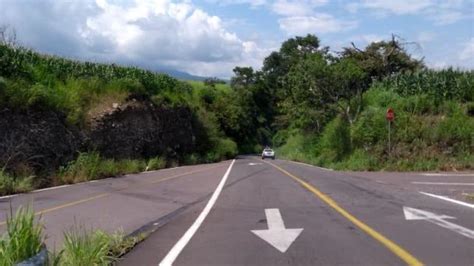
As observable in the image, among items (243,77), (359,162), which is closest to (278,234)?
(359,162)

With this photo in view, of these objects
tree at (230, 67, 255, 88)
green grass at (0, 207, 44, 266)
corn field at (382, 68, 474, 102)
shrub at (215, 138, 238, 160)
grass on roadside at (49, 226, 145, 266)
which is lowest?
shrub at (215, 138, 238, 160)

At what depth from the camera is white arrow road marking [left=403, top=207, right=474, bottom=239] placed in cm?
1002

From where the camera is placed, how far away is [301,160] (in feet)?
196

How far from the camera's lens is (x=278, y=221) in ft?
37.8

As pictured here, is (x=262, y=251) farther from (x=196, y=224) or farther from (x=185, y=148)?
(x=185, y=148)

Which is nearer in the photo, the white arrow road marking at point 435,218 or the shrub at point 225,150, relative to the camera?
the white arrow road marking at point 435,218

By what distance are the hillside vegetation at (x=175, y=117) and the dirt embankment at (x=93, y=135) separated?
0.06m

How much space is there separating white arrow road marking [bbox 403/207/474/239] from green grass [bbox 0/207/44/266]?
262 inches

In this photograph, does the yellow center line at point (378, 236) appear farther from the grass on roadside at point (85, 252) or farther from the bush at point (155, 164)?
the bush at point (155, 164)

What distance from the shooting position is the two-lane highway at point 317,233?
316 inches

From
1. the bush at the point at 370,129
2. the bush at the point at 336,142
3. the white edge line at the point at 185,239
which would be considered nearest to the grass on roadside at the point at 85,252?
the white edge line at the point at 185,239

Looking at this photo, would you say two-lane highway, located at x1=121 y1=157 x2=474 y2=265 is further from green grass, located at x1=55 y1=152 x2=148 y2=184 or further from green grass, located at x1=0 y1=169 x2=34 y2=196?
green grass, located at x1=55 y1=152 x2=148 y2=184

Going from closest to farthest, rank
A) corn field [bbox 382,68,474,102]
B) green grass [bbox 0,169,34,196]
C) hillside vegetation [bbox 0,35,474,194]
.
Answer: green grass [bbox 0,169,34,196]
hillside vegetation [bbox 0,35,474,194]
corn field [bbox 382,68,474,102]

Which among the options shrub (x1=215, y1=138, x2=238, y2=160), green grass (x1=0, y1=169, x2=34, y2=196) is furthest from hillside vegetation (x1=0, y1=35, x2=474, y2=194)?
shrub (x1=215, y1=138, x2=238, y2=160)
